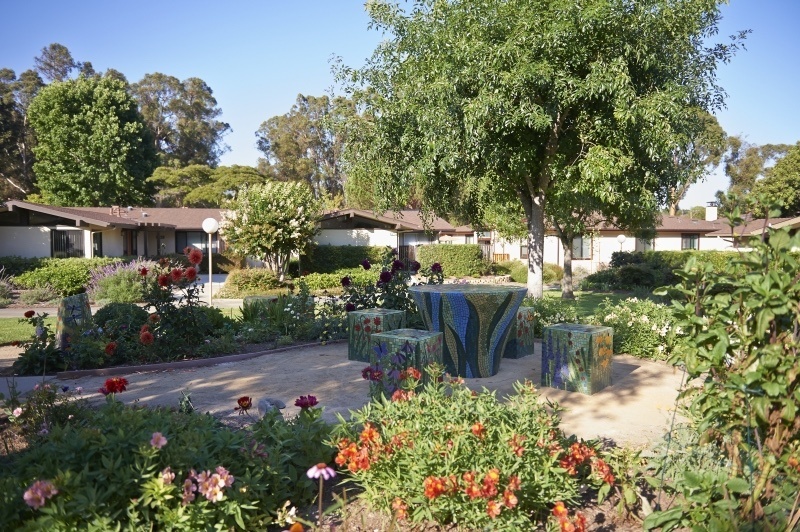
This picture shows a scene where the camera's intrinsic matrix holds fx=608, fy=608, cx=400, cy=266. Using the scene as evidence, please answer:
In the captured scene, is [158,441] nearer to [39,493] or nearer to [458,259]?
[39,493]

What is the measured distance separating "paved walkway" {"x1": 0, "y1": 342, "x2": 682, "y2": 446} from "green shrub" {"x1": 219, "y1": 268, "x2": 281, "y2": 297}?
13246mm

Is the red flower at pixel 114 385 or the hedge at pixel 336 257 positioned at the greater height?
the hedge at pixel 336 257

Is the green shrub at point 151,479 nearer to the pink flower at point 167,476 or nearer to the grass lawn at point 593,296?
the pink flower at point 167,476

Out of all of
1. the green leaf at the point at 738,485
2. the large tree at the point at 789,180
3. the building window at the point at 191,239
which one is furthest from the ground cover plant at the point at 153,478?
the large tree at the point at 789,180

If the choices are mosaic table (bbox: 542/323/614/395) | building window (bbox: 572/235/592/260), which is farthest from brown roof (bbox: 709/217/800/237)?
building window (bbox: 572/235/592/260)

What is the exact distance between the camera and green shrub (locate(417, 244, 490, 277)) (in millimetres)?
30422

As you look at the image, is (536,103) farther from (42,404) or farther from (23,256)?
(23,256)

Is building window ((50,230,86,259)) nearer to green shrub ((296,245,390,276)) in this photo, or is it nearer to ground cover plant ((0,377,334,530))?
green shrub ((296,245,390,276))

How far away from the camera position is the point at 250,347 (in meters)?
9.21

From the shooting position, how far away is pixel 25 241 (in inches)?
985

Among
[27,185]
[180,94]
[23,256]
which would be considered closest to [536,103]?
[23,256]

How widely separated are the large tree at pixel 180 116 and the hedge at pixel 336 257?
1291 inches

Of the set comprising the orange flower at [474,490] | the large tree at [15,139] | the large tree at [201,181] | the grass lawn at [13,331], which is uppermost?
the large tree at [15,139]

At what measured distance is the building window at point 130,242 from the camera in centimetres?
3010
